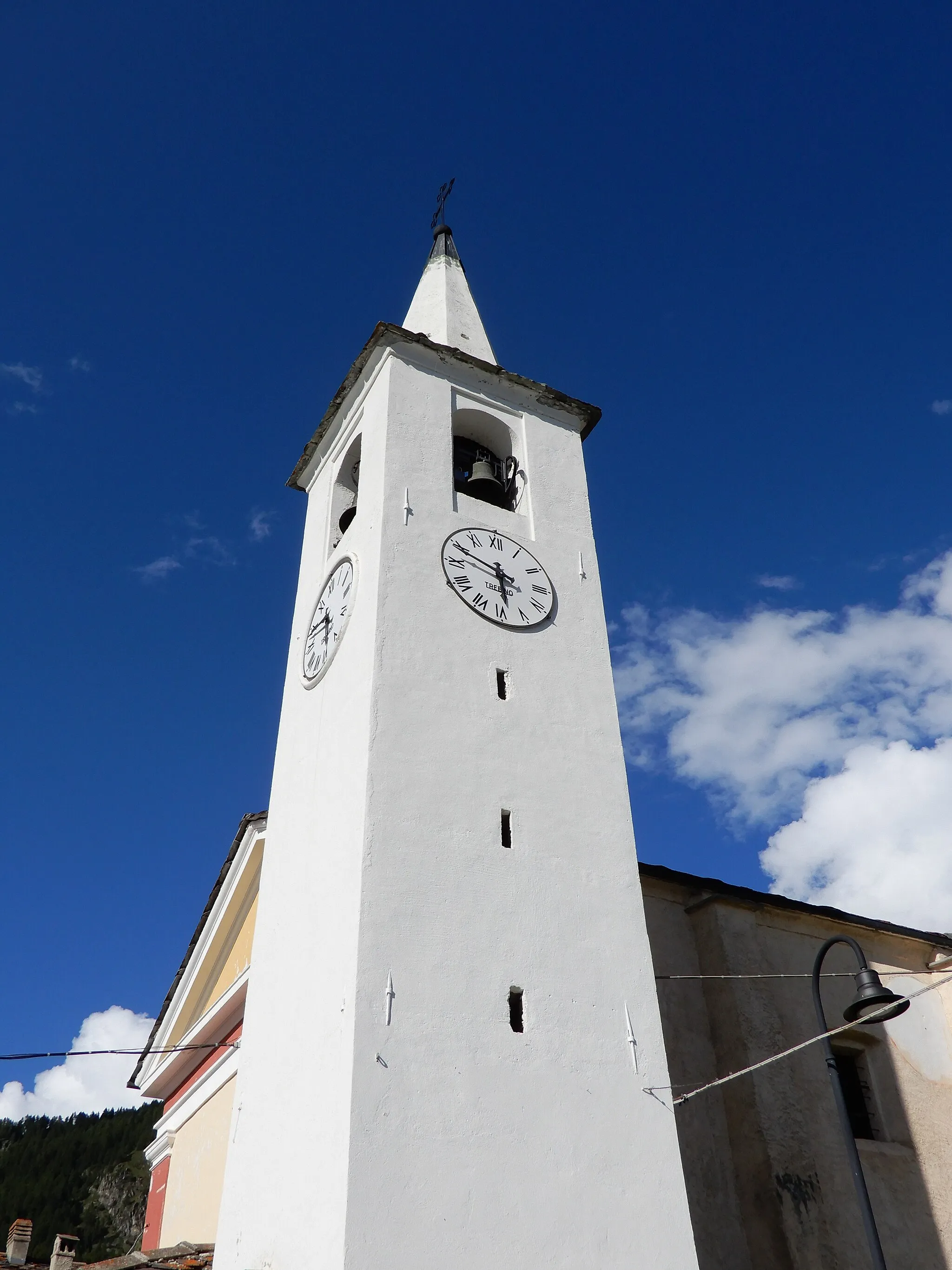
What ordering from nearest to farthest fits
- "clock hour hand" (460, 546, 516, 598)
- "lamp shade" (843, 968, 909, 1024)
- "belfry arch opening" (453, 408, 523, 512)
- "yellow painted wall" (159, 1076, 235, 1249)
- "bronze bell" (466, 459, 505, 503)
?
1. "lamp shade" (843, 968, 909, 1024)
2. "clock hour hand" (460, 546, 516, 598)
3. "yellow painted wall" (159, 1076, 235, 1249)
4. "bronze bell" (466, 459, 505, 503)
5. "belfry arch opening" (453, 408, 523, 512)

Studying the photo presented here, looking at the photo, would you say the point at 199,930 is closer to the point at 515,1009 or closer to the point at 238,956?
the point at 238,956

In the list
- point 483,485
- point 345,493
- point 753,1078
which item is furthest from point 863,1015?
point 345,493

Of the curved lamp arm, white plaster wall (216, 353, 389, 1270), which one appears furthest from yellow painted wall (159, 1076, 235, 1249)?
the curved lamp arm

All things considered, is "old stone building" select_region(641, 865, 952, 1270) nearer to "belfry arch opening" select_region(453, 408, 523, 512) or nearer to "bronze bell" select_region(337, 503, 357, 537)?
"belfry arch opening" select_region(453, 408, 523, 512)

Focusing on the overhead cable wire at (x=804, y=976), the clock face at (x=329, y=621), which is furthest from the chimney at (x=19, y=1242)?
the overhead cable wire at (x=804, y=976)

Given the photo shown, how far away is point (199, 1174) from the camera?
517 inches

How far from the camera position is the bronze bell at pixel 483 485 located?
43.8 ft

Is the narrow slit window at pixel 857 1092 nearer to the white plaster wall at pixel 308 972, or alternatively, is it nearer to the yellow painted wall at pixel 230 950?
the white plaster wall at pixel 308 972

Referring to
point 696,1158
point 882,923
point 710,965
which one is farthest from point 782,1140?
point 882,923

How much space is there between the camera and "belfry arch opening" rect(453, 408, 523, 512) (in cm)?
1365

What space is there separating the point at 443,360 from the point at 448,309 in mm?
2852

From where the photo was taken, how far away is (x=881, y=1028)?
44.8 feet

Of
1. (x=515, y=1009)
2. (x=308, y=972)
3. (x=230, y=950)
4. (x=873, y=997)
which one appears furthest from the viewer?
(x=230, y=950)

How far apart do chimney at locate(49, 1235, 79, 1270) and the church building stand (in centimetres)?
132
